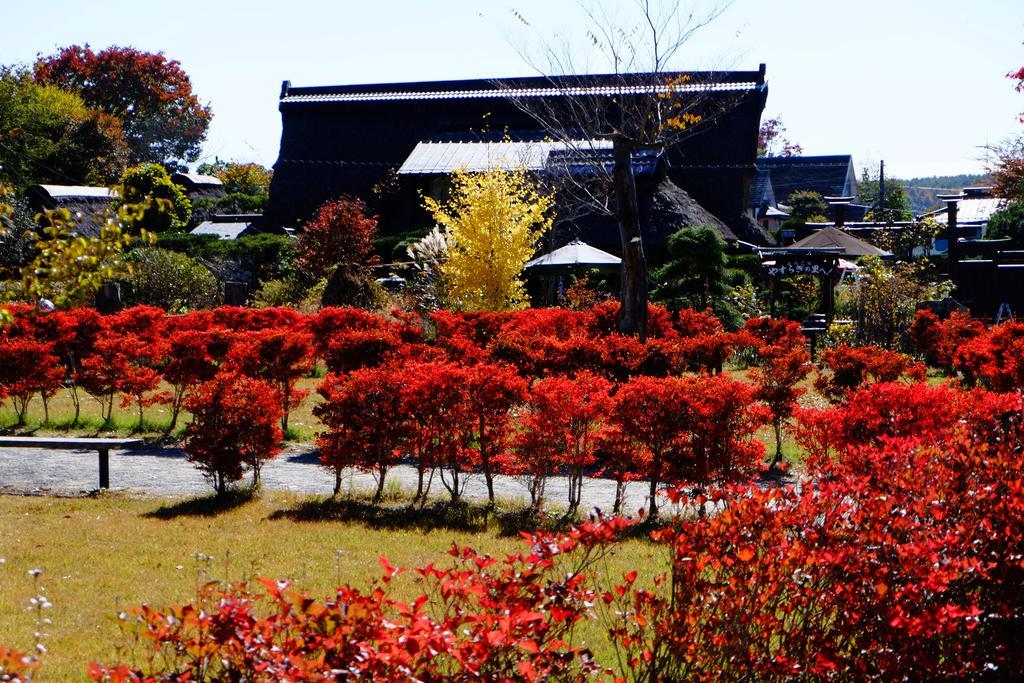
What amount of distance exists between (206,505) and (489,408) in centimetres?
290

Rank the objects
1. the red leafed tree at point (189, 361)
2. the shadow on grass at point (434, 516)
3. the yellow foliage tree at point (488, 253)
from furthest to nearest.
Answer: the yellow foliage tree at point (488, 253)
the red leafed tree at point (189, 361)
the shadow on grass at point (434, 516)

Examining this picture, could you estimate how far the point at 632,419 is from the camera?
9.19m

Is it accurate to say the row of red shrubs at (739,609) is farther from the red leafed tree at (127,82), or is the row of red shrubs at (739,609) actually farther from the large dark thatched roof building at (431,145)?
the red leafed tree at (127,82)

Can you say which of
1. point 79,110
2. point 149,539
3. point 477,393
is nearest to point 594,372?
point 477,393

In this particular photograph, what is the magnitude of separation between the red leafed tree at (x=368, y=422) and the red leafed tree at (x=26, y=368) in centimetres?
641

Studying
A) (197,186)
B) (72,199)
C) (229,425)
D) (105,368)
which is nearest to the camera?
(229,425)

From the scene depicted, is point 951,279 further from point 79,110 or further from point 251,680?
point 79,110

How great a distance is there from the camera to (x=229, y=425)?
32.7 ft

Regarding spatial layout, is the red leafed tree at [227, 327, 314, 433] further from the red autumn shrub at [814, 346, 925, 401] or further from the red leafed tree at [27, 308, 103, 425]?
the red autumn shrub at [814, 346, 925, 401]

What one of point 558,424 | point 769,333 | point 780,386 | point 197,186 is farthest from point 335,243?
point 197,186

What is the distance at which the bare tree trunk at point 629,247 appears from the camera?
15.5 meters

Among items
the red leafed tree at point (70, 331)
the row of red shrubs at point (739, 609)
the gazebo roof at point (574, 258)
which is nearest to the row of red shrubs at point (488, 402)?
the red leafed tree at point (70, 331)

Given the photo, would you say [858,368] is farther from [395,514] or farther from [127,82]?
[127,82]

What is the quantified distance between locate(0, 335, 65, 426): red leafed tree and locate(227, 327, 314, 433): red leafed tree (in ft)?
8.86
